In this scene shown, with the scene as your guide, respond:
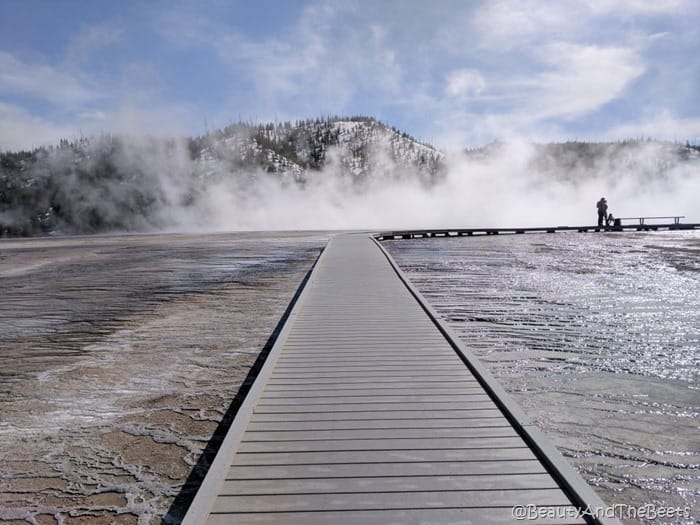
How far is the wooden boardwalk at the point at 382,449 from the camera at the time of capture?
3.04m

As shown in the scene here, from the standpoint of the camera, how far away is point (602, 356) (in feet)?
22.9

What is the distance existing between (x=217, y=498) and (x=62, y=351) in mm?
5617

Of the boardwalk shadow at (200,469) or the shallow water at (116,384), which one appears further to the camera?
the shallow water at (116,384)

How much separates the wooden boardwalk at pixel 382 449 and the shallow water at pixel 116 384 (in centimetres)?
77

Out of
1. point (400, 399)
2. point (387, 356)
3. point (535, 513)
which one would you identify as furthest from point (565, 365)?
point (535, 513)

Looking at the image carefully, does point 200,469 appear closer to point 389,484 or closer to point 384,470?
point 384,470

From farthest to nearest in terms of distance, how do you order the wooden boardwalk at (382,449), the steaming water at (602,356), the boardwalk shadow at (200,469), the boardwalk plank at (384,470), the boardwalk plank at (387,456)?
the steaming water at (602,356)
the boardwalk shadow at (200,469)
the boardwalk plank at (387,456)
the boardwalk plank at (384,470)
the wooden boardwalk at (382,449)

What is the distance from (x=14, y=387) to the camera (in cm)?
627

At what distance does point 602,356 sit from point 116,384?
5.69m

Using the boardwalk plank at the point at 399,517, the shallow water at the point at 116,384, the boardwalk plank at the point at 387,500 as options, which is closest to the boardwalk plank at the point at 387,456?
the boardwalk plank at the point at 387,500

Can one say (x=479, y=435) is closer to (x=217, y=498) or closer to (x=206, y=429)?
(x=217, y=498)

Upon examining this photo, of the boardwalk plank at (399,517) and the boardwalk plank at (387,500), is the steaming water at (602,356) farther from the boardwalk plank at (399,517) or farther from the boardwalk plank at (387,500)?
the boardwalk plank at (399,517)

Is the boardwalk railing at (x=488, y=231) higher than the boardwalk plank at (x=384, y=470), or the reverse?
the boardwalk railing at (x=488, y=231)

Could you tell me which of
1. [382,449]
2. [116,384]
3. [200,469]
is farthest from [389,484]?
[116,384]
